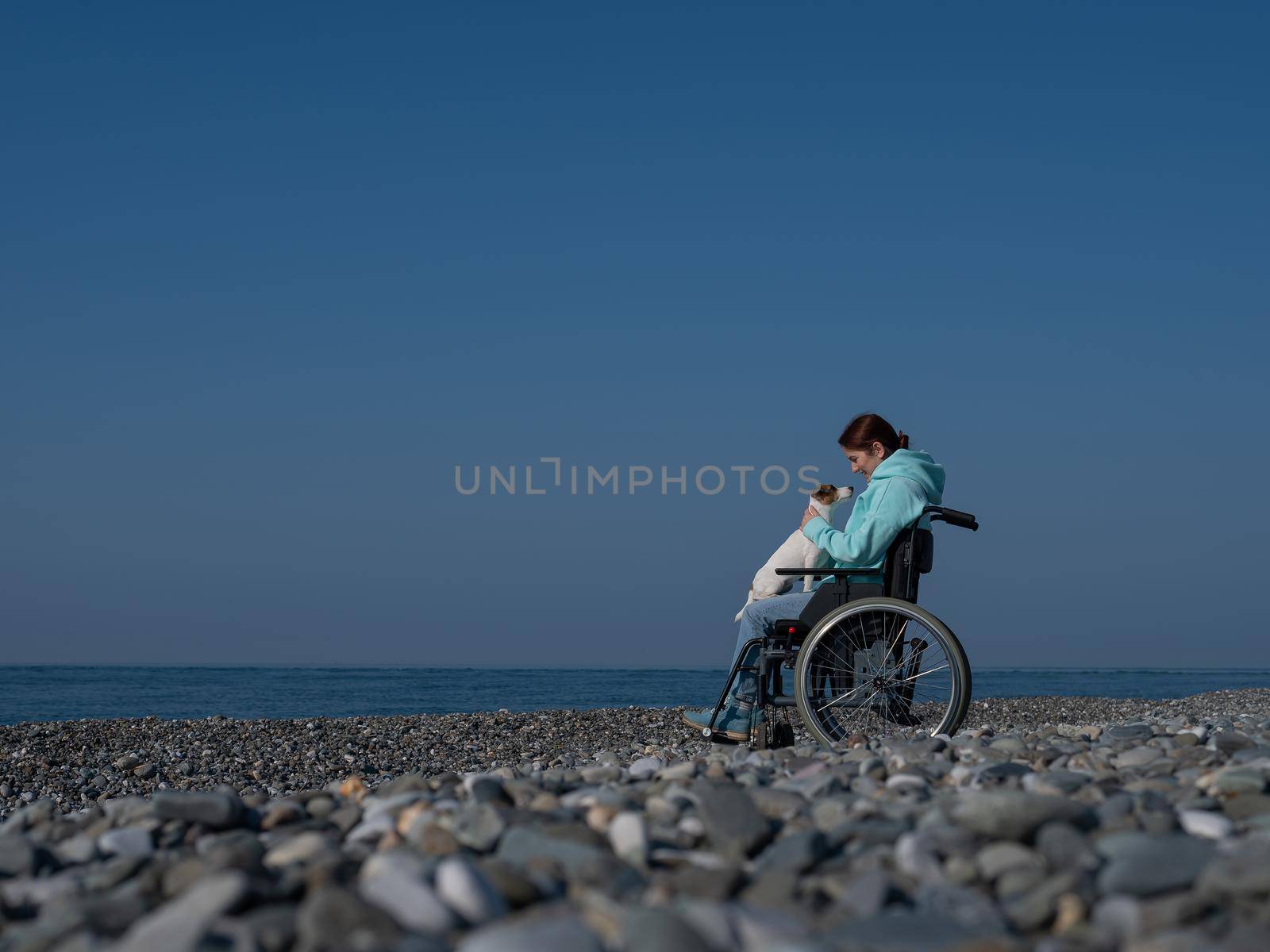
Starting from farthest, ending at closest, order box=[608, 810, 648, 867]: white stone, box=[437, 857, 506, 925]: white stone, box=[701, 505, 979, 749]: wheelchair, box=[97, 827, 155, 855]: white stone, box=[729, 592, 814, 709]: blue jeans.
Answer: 1. box=[729, 592, 814, 709]: blue jeans
2. box=[701, 505, 979, 749]: wheelchair
3. box=[97, 827, 155, 855]: white stone
4. box=[608, 810, 648, 867]: white stone
5. box=[437, 857, 506, 925]: white stone

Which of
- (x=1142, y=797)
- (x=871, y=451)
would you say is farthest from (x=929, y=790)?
(x=871, y=451)

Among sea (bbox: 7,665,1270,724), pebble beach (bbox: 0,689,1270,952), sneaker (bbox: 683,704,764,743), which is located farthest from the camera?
sea (bbox: 7,665,1270,724)

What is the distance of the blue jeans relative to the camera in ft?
18.8

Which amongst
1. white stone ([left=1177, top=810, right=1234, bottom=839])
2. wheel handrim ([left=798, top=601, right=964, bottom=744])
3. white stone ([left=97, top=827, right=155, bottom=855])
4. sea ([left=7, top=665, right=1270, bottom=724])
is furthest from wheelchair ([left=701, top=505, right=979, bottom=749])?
sea ([left=7, top=665, right=1270, bottom=724])

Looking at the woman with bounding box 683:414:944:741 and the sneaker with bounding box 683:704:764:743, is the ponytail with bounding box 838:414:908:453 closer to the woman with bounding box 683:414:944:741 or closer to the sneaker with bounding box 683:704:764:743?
the woman with bounding box 683:414:944:741

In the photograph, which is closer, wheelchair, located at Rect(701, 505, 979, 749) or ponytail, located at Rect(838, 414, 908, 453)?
wheelchair, located at Rect(701, 505, 979, 749)

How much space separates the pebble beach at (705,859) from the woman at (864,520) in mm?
1255

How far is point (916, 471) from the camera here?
5.52 meters

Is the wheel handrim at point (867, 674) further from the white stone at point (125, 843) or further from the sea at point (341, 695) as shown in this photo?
the sea at point (341, 695)

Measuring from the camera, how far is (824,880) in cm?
221

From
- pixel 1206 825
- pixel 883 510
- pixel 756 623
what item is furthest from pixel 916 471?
pixel 1206 825

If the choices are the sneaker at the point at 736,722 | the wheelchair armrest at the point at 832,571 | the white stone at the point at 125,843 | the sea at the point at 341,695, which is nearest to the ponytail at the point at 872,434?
the wheelchair armrest at the point at 832,571

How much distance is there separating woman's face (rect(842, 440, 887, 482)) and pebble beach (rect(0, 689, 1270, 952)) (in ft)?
5.85

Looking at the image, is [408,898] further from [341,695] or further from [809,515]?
[341,695]
